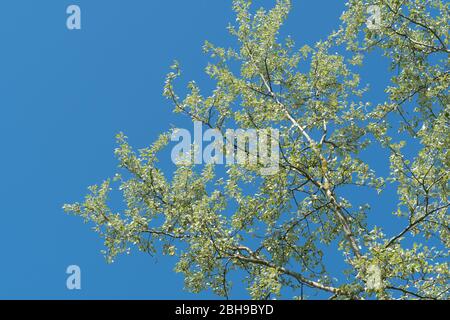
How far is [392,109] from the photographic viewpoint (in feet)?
67.5

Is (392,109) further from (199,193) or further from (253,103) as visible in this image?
(199,193)

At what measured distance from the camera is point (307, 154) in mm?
19062

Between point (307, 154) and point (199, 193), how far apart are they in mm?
3591

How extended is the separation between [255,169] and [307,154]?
5.91 feet

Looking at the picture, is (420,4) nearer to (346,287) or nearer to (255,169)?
(255,169)

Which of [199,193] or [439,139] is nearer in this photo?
[439,139]

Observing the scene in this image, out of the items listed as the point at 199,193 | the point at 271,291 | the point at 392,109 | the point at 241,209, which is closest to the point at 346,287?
the point at 271,291

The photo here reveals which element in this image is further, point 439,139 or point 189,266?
point 189,266
